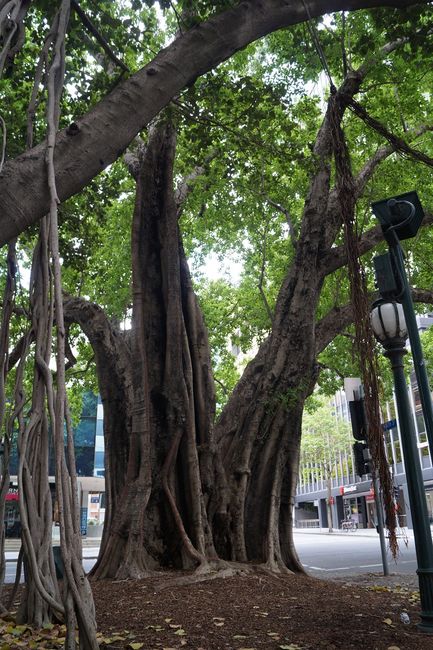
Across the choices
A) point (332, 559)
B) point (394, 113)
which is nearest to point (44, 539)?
point (394, 113)

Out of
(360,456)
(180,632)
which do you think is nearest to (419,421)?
(360,456)

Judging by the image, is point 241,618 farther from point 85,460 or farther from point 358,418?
point 85,460

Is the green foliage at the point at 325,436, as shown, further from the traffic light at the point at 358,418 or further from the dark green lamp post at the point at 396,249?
the dark green lamp post at the point at 396,249

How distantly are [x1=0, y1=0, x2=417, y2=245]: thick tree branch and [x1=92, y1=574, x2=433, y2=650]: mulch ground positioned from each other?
98.6 inches

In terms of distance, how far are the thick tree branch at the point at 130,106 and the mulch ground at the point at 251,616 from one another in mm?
2503

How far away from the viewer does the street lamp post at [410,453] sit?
376 centimetres

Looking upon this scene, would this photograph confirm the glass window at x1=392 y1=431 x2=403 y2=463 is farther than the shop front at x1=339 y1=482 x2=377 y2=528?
No

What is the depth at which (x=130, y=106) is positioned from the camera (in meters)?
3.42

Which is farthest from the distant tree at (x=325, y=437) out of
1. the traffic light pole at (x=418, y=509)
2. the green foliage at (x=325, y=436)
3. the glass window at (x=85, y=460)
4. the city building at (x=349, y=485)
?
the traffic light pole at (x=418, y=509)

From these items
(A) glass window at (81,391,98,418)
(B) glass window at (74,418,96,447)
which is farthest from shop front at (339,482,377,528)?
(A) glass window at (81,391,98,418)

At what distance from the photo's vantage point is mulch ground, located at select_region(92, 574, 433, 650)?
3.30 meters

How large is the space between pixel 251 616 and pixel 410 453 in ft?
5.36

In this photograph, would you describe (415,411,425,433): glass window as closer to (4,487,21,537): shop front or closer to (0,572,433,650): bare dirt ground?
(4,487,21,537): shop front

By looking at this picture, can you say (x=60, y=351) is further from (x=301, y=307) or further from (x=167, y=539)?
(x=301, y=307)
